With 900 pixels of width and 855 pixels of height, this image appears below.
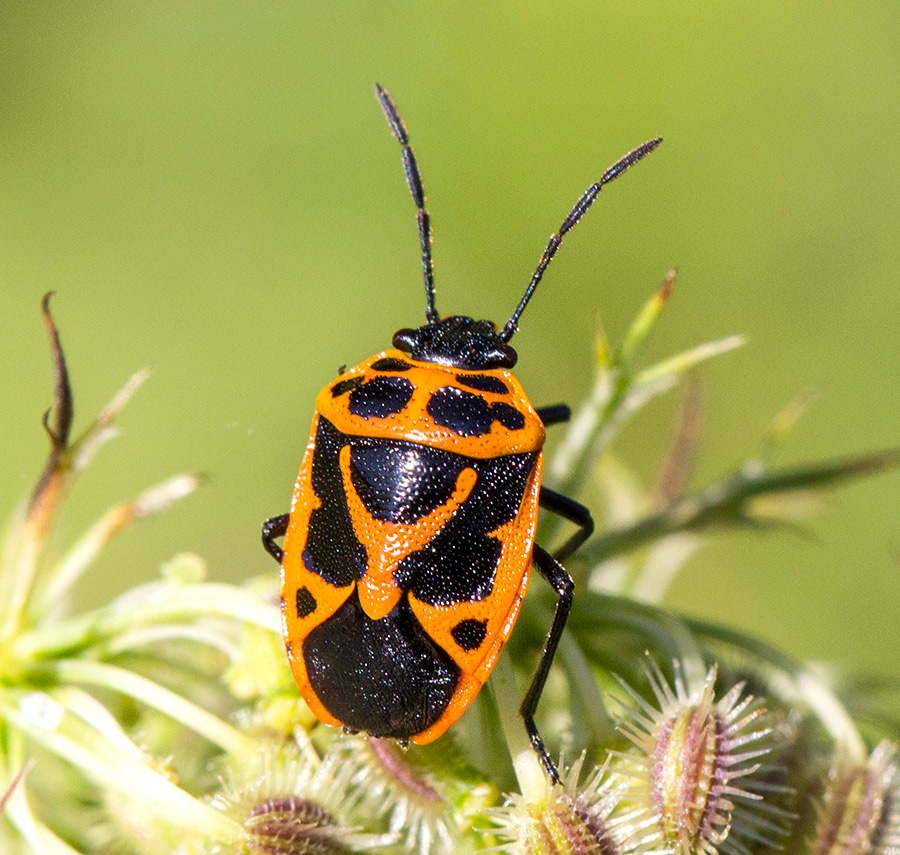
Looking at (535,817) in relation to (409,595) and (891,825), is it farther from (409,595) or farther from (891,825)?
(891,825)

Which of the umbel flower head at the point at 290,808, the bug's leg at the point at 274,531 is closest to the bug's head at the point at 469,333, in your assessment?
the bug's leg at the point at 274,531

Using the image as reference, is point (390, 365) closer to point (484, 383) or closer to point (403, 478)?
point (484, 383)

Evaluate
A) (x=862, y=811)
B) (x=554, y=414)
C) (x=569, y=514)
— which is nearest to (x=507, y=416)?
(x=569, y=514)

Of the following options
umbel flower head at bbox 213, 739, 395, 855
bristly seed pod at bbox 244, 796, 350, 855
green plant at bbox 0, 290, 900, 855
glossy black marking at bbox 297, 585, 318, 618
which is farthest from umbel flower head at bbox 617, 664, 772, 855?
glossy black marking at bbox 297, 585, 318, 618

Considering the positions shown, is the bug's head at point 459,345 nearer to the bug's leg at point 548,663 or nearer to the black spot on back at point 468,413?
the black spot on back at point 468,413

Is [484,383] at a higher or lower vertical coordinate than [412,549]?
higher

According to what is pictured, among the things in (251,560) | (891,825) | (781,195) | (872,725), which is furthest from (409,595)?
(781,195)
